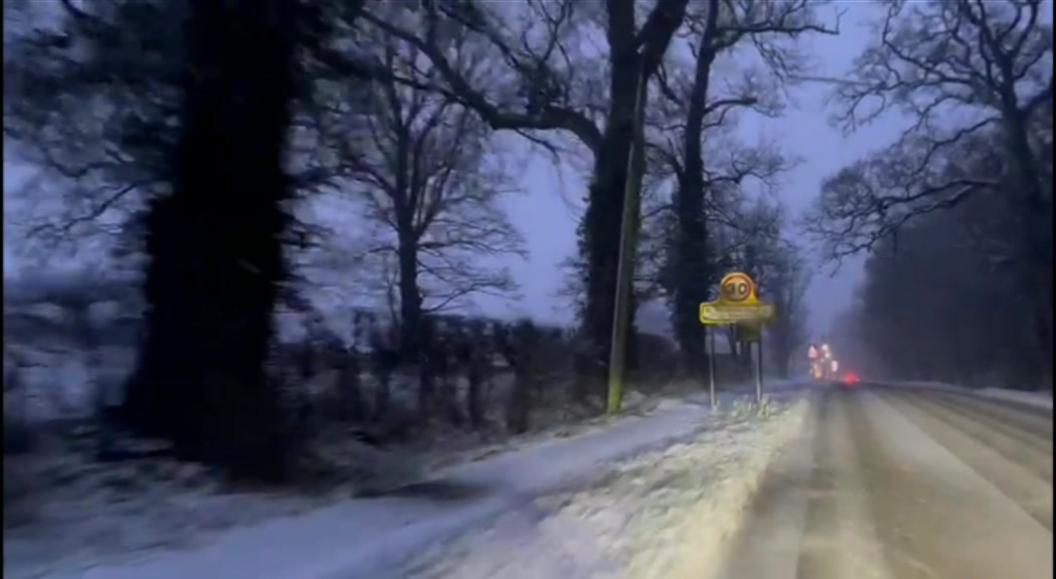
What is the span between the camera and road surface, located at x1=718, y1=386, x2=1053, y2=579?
729 cm

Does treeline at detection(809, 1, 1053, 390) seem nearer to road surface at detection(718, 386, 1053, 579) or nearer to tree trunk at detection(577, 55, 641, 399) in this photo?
road surface at detection(718, 386, 1053, 579)

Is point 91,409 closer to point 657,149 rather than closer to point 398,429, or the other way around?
point 398,429

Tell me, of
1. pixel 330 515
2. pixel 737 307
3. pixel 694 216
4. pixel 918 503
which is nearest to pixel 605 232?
pixel 694 216

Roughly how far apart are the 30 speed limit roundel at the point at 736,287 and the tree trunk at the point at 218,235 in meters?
4.50

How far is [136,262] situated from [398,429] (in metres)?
5.56

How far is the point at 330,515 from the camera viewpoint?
1255 centimetres

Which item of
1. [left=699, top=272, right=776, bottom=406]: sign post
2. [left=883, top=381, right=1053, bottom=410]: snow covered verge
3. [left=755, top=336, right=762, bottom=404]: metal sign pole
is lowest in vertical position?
[left=883, top=381, right=1053, bottom=410]: snow covered verge

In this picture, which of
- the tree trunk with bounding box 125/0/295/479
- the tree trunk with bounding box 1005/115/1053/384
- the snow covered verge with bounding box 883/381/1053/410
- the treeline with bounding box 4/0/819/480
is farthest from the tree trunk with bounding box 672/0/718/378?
the tree trunk with bounding box 1005/115/1053/384

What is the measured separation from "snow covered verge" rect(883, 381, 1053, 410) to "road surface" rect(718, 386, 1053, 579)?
0.18 ft

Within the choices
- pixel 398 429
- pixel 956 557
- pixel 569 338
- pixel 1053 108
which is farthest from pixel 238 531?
pixel 569 338

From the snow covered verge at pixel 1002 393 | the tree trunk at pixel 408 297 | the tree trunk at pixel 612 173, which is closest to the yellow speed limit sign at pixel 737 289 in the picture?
the tree trunk at pixel 612 173

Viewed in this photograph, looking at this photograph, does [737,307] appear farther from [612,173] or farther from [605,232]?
[605,232]

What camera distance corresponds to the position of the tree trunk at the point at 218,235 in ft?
44.1

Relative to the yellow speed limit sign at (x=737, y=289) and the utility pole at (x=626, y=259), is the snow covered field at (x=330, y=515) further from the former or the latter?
the utility pole at (x=626, y=259)
